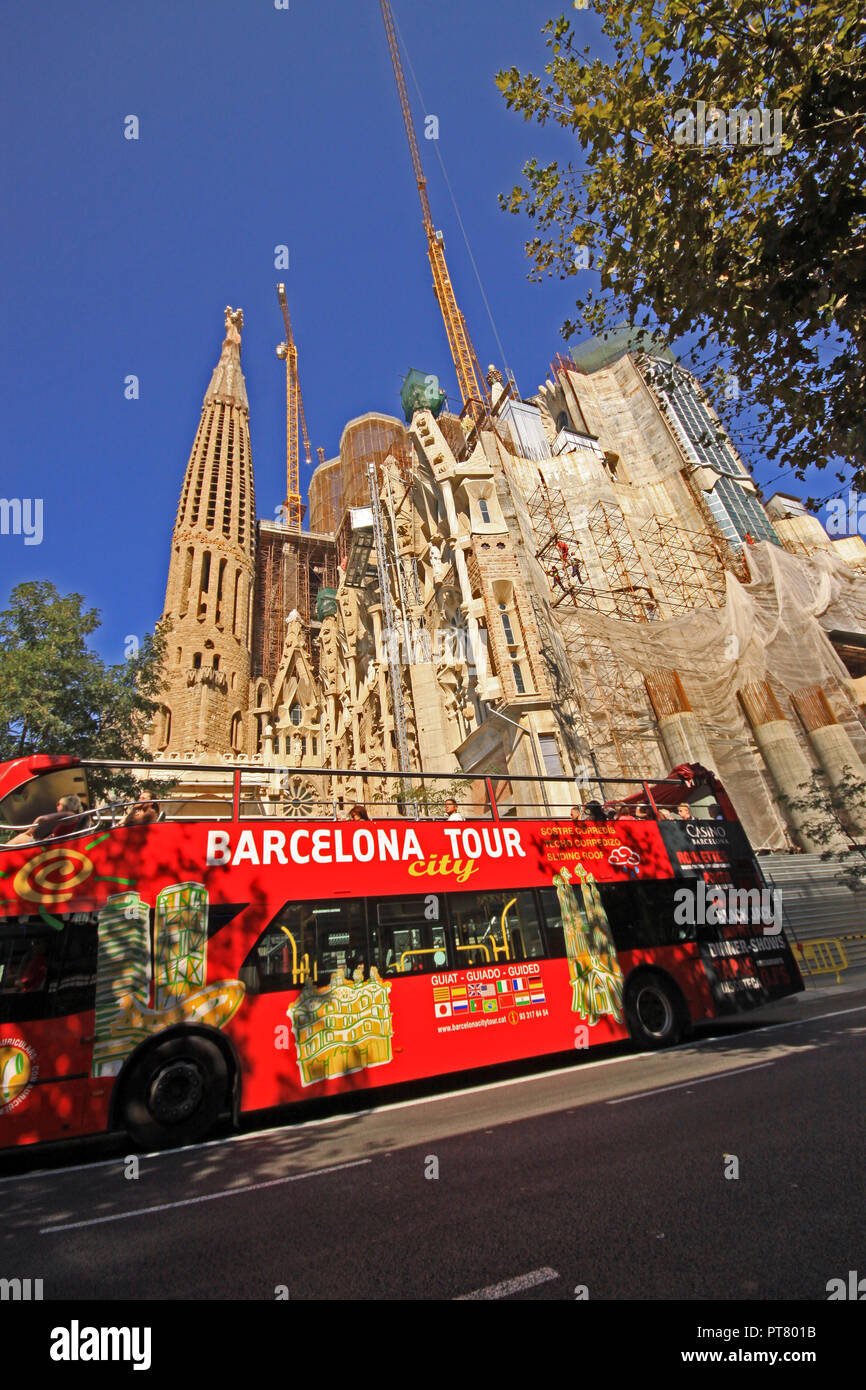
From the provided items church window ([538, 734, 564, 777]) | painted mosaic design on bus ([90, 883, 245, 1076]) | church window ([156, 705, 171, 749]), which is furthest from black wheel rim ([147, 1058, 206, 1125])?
church window ([156, 705, 171, 749])

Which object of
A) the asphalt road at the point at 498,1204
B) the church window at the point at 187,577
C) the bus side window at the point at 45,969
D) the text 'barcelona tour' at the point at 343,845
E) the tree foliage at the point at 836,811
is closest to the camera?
the asphalt road at the point at 498,1204

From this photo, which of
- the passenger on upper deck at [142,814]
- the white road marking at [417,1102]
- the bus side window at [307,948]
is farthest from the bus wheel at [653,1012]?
the passenger on upper deck at [142,814]

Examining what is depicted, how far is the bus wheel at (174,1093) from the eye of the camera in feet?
20.5

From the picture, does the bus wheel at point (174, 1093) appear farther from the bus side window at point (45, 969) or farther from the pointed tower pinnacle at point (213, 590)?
the pointed tower pinnacle at point (213, 590)

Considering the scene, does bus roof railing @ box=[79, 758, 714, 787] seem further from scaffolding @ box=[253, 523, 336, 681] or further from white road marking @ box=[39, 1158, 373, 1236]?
scaffolding @ box=[253, 523, 336, 681]

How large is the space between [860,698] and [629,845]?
110 ft

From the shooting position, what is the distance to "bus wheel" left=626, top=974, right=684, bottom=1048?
30.7 ft

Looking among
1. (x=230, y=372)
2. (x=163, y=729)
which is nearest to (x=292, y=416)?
(x=230, y=372)

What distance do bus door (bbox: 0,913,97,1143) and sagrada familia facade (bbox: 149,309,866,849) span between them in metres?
1.94

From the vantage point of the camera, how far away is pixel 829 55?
6.43 metres

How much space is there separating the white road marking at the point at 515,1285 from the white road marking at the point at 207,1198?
2547 mm
